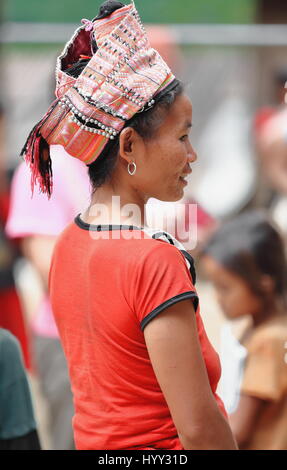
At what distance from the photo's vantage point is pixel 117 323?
146 centimetres

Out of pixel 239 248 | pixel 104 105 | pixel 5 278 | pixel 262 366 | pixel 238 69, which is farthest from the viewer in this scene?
pixel 238 69

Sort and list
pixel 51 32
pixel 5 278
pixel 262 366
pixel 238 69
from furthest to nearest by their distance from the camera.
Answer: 1. pixel 238 69
2. pixel 51 32
3. pixel 5 278
4. pixel 262 366

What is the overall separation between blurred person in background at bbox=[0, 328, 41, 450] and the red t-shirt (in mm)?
248

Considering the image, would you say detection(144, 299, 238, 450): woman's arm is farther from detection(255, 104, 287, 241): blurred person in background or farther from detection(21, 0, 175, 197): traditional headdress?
detection(255, 104, 287, 241): blurred person in background

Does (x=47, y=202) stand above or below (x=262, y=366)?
above

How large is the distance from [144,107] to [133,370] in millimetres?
519

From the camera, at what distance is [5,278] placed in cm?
333

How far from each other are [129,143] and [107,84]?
0.12m

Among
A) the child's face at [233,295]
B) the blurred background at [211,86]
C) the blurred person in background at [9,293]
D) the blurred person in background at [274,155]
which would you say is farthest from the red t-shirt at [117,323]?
the blurred background at [211,86]

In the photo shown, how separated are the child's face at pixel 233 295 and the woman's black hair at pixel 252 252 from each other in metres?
0.02

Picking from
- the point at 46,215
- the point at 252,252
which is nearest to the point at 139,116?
the point at 252,252

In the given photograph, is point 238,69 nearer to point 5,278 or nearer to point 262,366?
point 5,278

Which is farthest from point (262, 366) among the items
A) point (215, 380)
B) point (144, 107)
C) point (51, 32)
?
point (51, 32)

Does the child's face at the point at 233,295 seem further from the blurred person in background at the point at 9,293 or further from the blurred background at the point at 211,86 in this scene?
the blurred background at the point at 211,86
